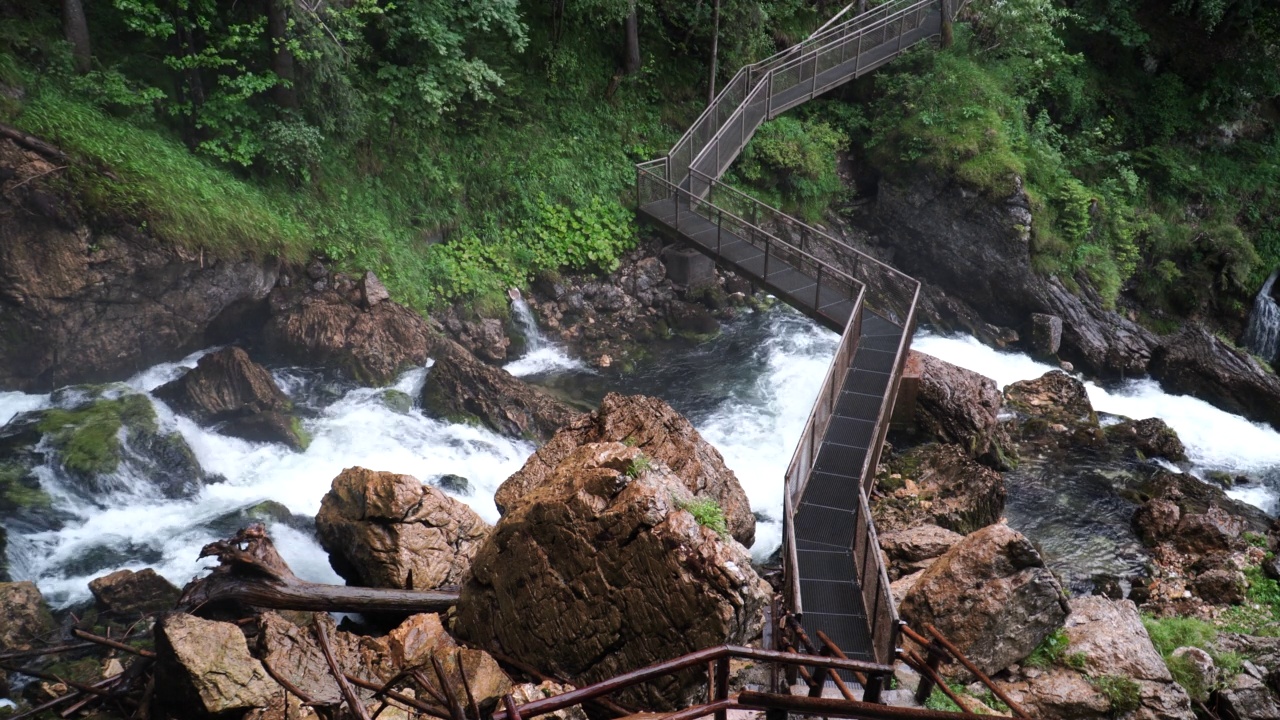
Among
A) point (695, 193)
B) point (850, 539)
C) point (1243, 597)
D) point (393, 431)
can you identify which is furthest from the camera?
point (695, 193)

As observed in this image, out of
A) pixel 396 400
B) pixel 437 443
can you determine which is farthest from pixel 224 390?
pixel 437 443

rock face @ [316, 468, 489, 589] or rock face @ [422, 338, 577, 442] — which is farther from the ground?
rock face @ [316, 468, 489, 589]

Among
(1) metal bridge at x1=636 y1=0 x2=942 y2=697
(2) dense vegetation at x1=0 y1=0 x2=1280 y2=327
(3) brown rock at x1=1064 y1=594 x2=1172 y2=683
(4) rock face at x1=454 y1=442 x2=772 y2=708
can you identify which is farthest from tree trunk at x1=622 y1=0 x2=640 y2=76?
(3) brown rock at x1=1064 y1=594 x2=1172 y2=683

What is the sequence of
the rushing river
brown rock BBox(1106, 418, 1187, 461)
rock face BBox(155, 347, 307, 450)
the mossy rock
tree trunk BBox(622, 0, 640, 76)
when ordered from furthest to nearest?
tree trunk BBox(622, 0, 640, 76) → brown rock BBox(1106, 418, 1187, 461) → the mossy rock → rock face BBox(155, 347, 307, 450) → the rushing river

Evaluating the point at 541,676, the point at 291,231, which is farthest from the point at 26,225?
the point at 541,676

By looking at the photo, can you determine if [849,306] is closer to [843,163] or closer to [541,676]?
[843,163]

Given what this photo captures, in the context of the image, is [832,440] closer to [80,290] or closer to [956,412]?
[956,412]

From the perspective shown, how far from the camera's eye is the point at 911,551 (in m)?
10.7

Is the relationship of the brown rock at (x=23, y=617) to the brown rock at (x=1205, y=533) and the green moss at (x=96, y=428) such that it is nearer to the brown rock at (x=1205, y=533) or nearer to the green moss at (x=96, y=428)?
the green moss at (x=96, y=428)

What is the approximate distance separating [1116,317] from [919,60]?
8.18m

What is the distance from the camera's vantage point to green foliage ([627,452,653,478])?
7.21 m

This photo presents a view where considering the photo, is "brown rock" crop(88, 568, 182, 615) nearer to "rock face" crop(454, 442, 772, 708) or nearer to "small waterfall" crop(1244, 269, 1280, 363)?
"rock face" crop(454, 442, 772, 708)

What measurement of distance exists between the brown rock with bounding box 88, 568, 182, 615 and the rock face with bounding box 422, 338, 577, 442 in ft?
17.6

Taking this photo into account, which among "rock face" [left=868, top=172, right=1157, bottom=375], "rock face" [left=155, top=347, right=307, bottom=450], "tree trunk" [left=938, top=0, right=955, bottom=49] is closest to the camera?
"rock face" [left=155, top=347, right=307, bottom=450]
